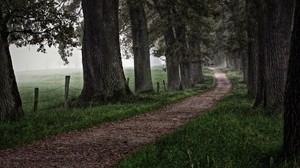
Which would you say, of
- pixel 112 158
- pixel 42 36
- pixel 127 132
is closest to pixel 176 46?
pixel 42 36

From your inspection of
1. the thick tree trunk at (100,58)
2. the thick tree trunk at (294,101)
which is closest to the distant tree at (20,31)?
the thick tree trunk at (100,58)

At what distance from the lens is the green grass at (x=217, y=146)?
5.92 metres

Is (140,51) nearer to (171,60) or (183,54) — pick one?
(171,60)

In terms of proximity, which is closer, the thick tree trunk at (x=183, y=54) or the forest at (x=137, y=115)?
the forest at (x=137, y=115)

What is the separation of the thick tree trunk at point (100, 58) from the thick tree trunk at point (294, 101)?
11019mm

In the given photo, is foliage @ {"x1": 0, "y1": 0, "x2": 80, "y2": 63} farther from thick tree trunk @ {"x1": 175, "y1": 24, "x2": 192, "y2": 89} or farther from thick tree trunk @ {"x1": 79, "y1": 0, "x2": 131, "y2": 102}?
thick tree trunk @ {"x1": 175, "y1": 24, "x2": 192, "y2": 89}

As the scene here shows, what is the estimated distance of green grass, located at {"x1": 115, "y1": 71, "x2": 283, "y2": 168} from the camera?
592 cm

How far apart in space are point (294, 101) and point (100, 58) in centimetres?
1152

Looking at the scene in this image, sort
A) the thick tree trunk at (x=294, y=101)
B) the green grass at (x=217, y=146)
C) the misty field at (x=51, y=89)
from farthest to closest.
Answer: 1. the misty field at (x=51, y=89)
2. the green grass at (x=217, y=146)
3. the thick tree trunk at (x=294, y=101)

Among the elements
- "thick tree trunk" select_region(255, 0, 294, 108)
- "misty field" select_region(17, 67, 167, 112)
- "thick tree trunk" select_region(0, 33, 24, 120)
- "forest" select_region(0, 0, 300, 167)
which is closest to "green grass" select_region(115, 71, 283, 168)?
"forest" select_region(0, 0, 300, 167)

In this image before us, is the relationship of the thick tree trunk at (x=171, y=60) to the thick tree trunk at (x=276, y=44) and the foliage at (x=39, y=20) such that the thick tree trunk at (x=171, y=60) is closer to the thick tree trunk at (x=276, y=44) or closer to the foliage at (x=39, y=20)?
the foliage at (x=39, y=20)

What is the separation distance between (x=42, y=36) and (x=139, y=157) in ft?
26.9

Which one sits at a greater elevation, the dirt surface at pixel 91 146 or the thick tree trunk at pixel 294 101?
the thick tree trunk at pixel 294 101

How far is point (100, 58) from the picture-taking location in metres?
16.0
